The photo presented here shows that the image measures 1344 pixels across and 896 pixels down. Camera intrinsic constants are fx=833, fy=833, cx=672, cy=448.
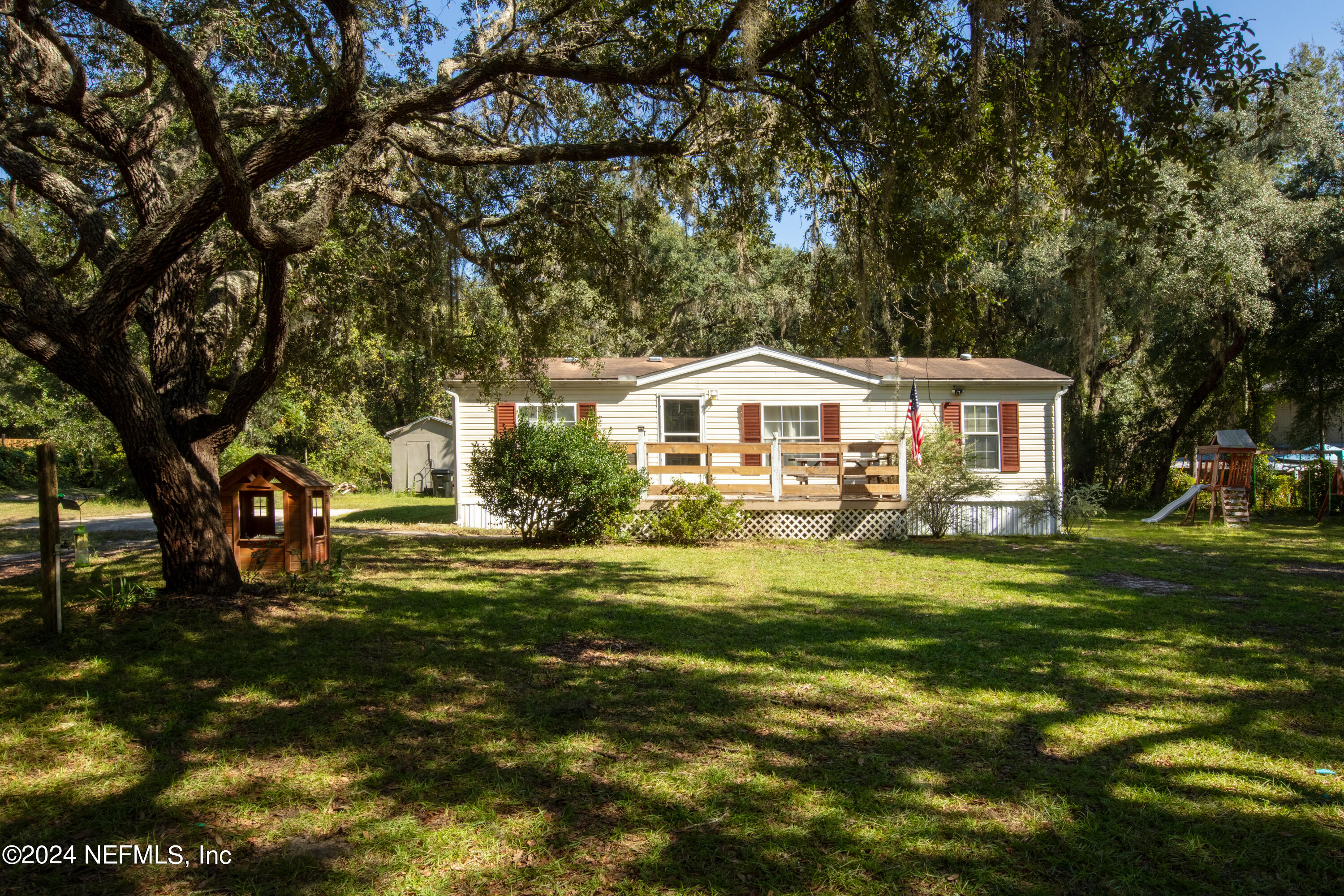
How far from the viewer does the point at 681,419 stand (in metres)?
16.2

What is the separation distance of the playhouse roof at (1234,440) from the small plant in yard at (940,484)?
6.29 meters

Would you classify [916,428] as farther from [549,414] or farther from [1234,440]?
[1234,440]

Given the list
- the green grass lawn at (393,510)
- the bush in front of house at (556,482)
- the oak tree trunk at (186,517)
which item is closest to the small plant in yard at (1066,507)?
the bush in front of house at (556,482)

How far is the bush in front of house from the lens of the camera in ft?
38.3

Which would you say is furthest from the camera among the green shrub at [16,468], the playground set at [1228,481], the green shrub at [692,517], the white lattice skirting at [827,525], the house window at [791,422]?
the green shrub at [16,468]

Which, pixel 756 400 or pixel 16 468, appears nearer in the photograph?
pixel 756 400

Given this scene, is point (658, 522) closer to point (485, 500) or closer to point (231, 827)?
point (485, 500)

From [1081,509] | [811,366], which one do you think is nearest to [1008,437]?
[1081,509]

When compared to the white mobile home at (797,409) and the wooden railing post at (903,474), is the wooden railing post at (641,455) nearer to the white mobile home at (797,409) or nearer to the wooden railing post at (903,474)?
the white mobile home at (797,409)

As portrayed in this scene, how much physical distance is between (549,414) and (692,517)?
2603 mm

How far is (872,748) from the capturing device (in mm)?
3822

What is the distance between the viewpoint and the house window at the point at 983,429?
16391mm

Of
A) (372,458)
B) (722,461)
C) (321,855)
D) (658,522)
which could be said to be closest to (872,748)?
(321,855)

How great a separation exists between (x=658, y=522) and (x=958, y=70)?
7.92m
